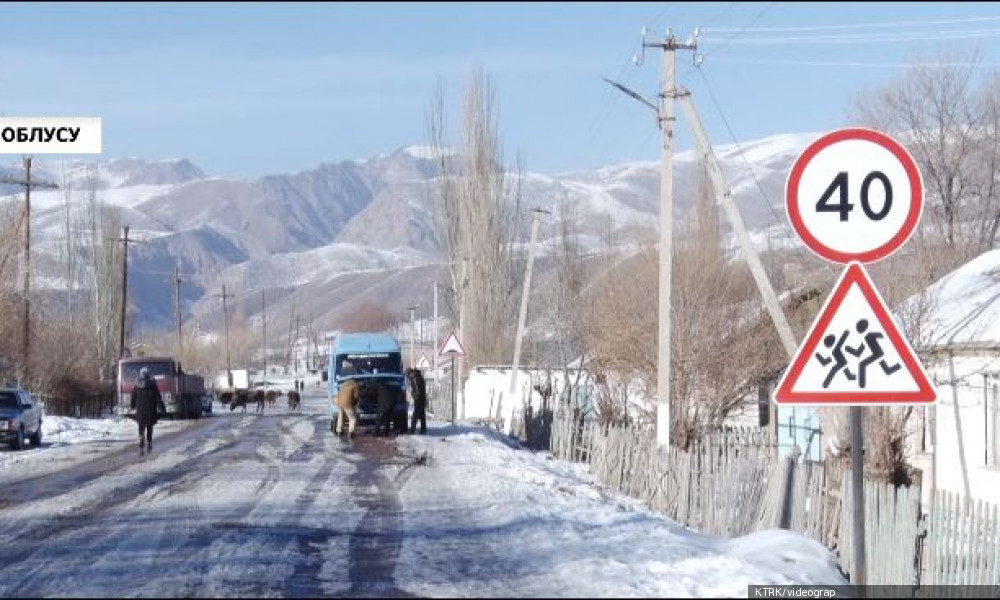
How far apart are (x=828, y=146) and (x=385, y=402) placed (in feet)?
99.6

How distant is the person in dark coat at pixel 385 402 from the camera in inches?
1510

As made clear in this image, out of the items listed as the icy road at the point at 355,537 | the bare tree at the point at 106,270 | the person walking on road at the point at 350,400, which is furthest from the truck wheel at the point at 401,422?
the bare tree at the point at 106,270

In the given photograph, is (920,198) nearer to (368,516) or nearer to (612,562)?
(612,562)

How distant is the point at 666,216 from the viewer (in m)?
27.2

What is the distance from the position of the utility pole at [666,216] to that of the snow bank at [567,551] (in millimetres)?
5864

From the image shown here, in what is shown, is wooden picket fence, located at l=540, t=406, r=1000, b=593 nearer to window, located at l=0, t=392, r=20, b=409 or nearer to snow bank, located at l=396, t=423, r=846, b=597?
snow bank, located at l=396, t=423, r=846, b=597

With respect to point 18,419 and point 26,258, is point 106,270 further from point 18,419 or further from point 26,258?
point 18,419

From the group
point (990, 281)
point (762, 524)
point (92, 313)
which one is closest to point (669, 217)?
point (990, 281)

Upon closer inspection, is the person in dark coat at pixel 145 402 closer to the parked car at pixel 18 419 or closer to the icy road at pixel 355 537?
the icy road at pixel 355 537

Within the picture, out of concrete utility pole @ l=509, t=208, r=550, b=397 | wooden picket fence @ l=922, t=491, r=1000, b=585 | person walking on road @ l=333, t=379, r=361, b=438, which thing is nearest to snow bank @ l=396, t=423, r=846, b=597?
wooden picket fence @ l=922, t=491, r=1000, b=585

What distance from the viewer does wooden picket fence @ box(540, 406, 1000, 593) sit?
41.8 ft

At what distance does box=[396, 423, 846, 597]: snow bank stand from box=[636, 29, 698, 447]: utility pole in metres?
5.86

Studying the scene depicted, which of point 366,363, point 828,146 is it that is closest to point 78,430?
point 366,363

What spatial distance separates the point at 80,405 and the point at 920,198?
60.7 metres
